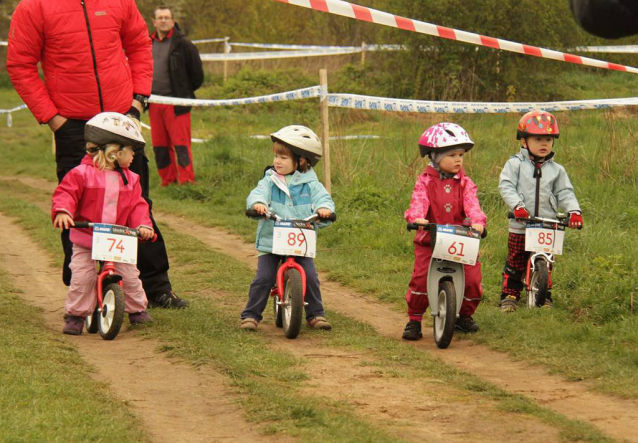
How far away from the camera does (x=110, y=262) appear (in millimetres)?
6949

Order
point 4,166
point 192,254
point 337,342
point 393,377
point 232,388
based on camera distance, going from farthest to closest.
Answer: point 4,166 < point 192,254 < point 337,342 < point 393,377 < point 232,388

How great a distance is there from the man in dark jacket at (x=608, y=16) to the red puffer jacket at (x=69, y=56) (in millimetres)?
4435

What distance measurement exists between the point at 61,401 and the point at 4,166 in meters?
13.8

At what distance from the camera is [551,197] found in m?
8.09

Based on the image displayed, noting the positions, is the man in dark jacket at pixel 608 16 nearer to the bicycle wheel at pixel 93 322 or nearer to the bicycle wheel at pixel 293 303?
the bicycle wheel at pixel 293 303

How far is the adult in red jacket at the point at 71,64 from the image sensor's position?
7.32m

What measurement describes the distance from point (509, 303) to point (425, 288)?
1115mm

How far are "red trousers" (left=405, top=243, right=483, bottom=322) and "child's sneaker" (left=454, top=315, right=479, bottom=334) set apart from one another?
0.04 m

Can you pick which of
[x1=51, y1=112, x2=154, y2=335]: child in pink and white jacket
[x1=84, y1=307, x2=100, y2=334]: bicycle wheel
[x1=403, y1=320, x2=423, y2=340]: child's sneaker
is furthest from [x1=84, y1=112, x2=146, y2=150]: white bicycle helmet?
[x1=403, y1=320, x2=423, y2=340]: child's sneaker

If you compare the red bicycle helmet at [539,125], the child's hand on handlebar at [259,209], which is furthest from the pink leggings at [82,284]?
the red bicycle helmet at [539,125]

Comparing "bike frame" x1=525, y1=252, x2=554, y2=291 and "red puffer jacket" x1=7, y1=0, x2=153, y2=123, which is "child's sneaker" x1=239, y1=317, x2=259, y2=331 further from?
"bike frame" x1=525, y1=252, x2=554, y2=291

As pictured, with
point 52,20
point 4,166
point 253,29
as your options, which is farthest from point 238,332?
point 253,29

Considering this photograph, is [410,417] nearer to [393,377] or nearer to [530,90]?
[393,377]

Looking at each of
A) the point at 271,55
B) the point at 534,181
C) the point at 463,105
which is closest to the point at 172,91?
the point at 463,105
